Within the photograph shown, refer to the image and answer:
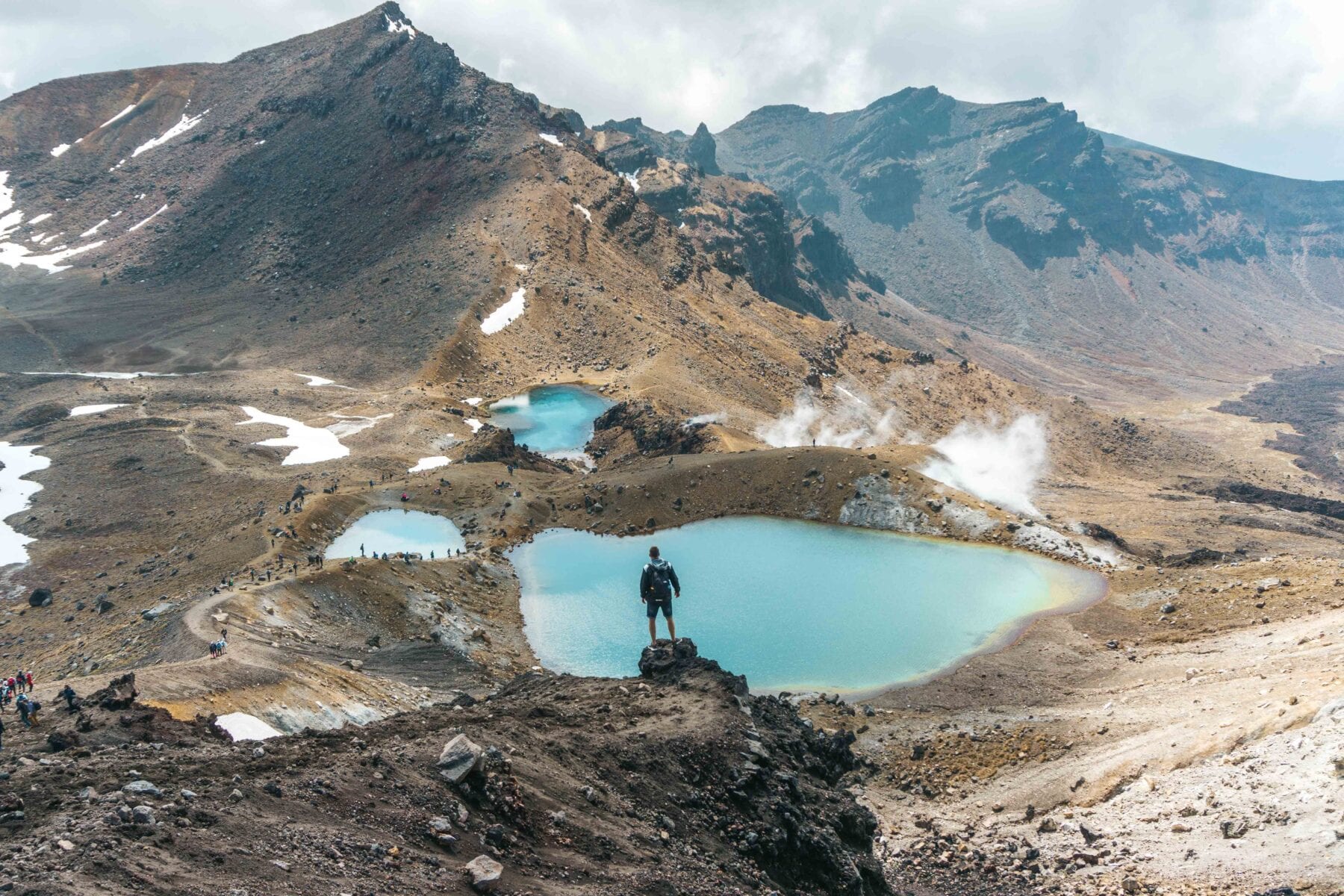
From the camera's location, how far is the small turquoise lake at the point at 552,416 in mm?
92125

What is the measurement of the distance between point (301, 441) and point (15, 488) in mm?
22517

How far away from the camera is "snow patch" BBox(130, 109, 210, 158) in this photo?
19125cm

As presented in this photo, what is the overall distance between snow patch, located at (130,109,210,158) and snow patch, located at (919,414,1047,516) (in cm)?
17340

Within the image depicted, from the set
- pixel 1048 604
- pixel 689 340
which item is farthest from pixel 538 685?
pixel 689 340

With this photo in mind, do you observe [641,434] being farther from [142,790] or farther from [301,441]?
[142,790]

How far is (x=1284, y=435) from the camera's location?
195250 millimetres

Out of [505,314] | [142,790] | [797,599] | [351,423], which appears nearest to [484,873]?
[142,790]

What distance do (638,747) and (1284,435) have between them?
720ft

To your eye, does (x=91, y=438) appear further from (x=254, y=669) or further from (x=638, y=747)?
(x=638, y=747)

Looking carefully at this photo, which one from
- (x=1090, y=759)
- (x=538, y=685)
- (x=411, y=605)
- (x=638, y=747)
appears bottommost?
(x=1090, y=759)

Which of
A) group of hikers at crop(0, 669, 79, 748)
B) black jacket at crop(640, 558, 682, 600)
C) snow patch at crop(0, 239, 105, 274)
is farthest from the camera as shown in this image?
snow patch at crop(0, 239, 105, 274)

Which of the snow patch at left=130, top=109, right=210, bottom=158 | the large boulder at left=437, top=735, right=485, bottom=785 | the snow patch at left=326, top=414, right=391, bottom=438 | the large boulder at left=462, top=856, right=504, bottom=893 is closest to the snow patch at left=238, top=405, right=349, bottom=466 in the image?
the snow patch at left=326, top=414, right=391, bottom=438

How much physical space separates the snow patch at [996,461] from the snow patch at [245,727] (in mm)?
56147

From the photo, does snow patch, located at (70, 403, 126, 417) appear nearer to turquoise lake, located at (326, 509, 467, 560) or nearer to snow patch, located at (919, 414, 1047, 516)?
turquoise lake, located at (326, 509, 467, 560)
